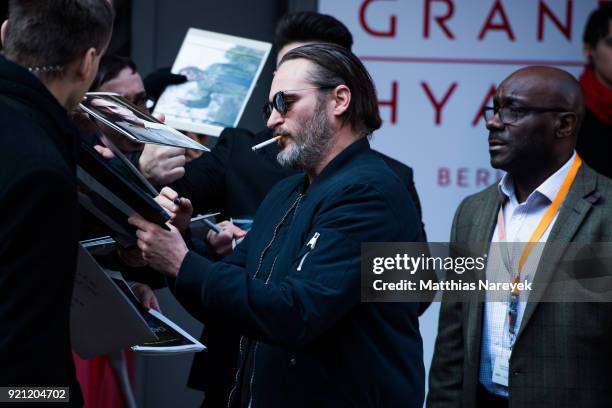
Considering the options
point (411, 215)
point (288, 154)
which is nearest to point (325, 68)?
point (288, 154)

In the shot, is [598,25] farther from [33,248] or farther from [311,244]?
[33,248]

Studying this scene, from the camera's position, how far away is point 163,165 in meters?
3.61

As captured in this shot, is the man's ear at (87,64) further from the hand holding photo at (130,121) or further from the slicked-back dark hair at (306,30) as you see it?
the slicked-back dark hair at (306,30)

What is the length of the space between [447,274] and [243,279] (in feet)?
5.45

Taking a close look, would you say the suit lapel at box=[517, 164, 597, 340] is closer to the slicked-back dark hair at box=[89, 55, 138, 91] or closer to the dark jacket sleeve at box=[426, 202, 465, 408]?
the dark jacket sleeve at box=[426, 202, 465, 408]

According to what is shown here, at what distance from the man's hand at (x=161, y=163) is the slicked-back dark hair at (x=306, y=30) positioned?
1.01m

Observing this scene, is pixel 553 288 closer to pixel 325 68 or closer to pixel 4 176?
pixel 325 68

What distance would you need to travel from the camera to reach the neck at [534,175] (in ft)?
13.4

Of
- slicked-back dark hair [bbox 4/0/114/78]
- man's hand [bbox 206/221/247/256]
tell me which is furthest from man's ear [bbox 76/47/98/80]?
man's hand [bbox 206/221/247/256]

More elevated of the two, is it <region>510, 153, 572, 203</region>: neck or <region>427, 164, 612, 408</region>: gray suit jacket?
<region>510, 153, 572, 203</region>: neck

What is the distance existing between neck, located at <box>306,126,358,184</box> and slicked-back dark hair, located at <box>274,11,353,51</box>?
1.19 metres

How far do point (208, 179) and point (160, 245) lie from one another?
1391 millimetres

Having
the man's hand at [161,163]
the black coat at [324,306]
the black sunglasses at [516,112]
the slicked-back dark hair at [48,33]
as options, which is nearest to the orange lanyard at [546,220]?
the black sunglasses at [516,112]

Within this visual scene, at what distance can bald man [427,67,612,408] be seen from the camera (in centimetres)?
380
